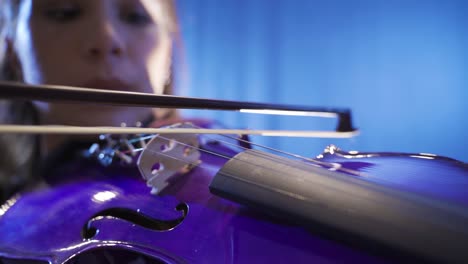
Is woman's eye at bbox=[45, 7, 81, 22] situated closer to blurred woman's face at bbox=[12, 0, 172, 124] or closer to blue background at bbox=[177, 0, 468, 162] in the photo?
blurred woman's face at bbox=[12, 0, 172, 124]

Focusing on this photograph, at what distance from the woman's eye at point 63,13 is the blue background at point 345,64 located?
373mm

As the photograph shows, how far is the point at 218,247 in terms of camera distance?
255 millimetres

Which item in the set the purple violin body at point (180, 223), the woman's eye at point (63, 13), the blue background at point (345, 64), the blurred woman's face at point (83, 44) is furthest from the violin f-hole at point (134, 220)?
the blue background at point (345, 64)

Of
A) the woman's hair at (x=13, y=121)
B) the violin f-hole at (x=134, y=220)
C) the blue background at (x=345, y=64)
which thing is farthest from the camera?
the blue background at (x=345, y=64)

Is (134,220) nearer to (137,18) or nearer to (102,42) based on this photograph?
(102,42)

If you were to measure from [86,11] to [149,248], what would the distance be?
16.9 inches

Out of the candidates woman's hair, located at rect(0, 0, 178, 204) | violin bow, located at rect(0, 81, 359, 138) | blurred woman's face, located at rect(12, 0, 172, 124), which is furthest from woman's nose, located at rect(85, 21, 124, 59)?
violin bow, located at rect(0, 81, 359, 138)

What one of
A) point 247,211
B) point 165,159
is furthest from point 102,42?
point 247,211

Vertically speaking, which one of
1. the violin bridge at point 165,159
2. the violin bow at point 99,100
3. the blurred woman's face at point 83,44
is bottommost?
the violin bridge at point 165,159

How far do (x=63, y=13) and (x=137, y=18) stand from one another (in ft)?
0.41

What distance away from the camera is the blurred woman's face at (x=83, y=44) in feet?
1.70

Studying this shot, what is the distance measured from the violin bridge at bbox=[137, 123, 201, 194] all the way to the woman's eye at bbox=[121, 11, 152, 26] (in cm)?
32

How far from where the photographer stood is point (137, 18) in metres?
0.60

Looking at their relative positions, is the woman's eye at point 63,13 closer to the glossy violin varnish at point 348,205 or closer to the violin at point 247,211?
the violin at point 247,211
